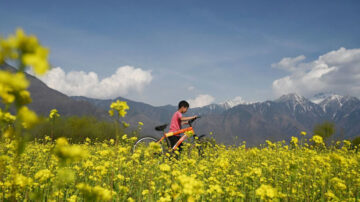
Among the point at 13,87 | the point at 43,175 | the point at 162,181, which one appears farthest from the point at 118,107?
the point at 162,181

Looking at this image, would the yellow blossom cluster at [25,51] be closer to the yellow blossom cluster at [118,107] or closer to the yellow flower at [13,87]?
the yellow flower at [13,87]

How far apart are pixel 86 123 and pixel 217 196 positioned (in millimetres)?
16579

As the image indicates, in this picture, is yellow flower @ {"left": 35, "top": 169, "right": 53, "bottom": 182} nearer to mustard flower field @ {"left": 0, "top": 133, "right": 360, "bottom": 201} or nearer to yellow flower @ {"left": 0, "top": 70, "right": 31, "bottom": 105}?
mustard flower field @ {"left": 0, "top": 133, "right": 360, "bottom": 201}

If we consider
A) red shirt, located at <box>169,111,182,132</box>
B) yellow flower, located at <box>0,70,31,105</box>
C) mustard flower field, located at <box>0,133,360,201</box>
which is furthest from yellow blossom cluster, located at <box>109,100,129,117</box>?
red shirt, located at <box>169,111,182,132</box>

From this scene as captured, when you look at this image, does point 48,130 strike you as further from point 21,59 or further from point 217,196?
point 21,59

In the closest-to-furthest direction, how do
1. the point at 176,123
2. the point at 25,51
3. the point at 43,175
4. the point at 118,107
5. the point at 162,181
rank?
the point at 25,51, the point at 118,107, the point at 43,175, the point at 162,181, the point at 176,123

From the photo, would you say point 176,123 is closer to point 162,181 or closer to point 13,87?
point 162,181

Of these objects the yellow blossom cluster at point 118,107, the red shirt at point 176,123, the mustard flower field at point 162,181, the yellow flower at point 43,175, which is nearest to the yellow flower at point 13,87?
the mustard flower field at point 162,181

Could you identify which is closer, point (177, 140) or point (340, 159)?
point (340, 159)

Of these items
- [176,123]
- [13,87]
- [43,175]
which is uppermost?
[176,123]

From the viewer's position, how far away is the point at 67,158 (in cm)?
129

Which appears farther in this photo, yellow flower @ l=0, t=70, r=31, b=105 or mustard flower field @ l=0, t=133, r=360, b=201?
mustard flower field @ l=0, t=133, r=360, b=201

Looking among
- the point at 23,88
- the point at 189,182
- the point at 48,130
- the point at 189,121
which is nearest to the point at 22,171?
the point at 189,182

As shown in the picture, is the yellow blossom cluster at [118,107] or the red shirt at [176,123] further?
the red shirt at [176,123]
